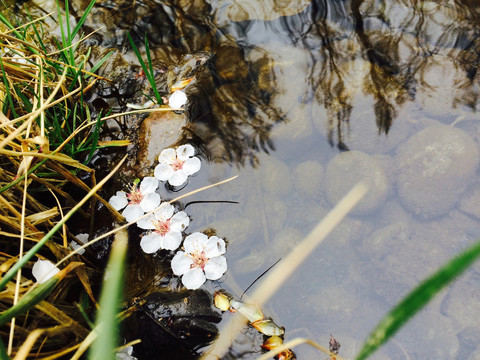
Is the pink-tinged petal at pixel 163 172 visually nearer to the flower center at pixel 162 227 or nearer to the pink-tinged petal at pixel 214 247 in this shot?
the flower center at pixel 162 227

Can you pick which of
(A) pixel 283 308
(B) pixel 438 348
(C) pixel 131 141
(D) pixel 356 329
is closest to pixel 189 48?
(C) pixel 131 141

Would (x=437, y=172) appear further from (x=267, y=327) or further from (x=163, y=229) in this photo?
(x=163, y=229)

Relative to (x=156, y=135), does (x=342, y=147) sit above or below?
below

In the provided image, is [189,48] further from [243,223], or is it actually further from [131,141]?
[243,223]

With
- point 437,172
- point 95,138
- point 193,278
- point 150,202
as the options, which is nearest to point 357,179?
point 437,172

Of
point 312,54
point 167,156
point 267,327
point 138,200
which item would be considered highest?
point 312,54

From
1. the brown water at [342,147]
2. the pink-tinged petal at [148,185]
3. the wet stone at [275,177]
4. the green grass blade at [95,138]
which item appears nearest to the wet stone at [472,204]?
the brown water at [342,147]

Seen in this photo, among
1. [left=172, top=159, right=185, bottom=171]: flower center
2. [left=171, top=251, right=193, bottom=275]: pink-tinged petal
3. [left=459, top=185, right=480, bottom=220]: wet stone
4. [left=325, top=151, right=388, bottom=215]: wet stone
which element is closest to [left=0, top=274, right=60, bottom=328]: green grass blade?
[left=171, top=251, right=193, bottom=275]: pink-tinged petal
